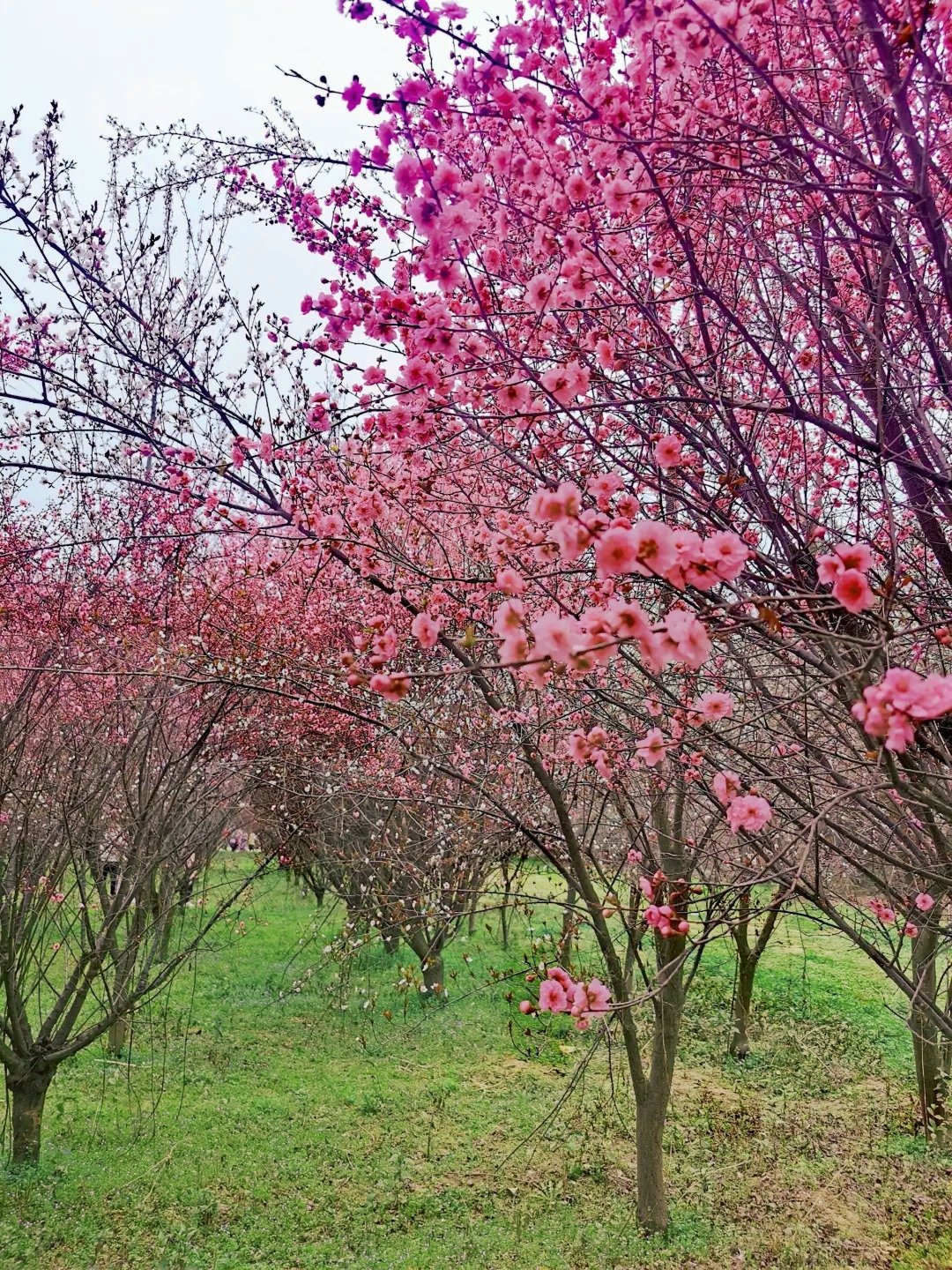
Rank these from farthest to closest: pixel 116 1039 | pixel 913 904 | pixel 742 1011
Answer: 1. pixel 742 1011
2. pixel 116 1039
3. pixel 913 904

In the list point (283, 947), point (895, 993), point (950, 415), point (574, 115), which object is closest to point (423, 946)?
point (283, 947)

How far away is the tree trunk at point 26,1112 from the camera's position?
243 inches

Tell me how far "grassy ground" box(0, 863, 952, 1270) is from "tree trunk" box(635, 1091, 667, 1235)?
0.52 feet

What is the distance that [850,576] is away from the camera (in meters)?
1.54

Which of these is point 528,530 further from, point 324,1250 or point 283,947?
point 283,947

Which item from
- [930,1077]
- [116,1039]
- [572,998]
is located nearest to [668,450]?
[572,998]

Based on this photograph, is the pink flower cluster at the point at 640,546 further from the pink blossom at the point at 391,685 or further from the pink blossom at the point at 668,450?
the pink blossom at the point at 668,450

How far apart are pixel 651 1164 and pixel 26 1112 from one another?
4.79 metres

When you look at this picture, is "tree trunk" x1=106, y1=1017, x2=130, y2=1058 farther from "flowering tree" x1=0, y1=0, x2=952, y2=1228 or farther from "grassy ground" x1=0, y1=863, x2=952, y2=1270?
"flowering tree" x1=0, y1=0, x2=952, y2=1228

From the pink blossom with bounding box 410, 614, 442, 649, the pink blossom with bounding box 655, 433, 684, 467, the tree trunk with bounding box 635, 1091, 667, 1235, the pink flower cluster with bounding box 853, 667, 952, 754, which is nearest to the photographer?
the pink flower cluster with bounding box 853, 667, 952, 754

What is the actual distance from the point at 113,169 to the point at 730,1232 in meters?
9.67

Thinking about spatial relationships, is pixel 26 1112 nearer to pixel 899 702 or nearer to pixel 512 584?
pixel 512 584

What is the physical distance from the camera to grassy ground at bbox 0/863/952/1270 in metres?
5.69

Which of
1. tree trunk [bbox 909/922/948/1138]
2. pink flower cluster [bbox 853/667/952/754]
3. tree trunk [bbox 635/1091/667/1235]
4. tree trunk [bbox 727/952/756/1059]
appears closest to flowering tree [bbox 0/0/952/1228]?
pink flower cluster [bbox 853/667/952/754]
